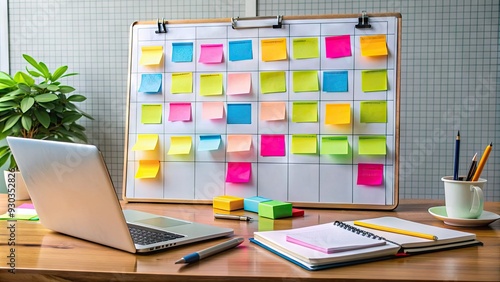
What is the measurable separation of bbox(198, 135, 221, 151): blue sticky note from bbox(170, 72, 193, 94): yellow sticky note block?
13 cm

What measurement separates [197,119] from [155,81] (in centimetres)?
16

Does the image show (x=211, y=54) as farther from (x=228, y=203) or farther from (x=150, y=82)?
(x=228, y=203)

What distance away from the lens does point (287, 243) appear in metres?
0.86

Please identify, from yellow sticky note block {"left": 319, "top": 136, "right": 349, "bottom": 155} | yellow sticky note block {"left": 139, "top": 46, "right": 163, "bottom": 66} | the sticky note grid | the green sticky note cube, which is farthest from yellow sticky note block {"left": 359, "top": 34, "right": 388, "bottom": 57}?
yellow sticky note block {"left": 139, "top": 46, "right": 163, "bottom": 66}

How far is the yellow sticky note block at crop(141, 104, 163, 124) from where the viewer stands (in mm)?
1344

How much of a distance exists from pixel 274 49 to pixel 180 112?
30 cm

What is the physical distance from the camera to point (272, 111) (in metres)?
1.29

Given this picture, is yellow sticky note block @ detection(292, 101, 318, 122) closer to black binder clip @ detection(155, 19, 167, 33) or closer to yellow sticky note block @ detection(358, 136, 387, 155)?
yellow sticky note block @ detection(358, 136, 387, 155)

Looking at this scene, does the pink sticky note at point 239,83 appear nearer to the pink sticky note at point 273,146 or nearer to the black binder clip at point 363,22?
the pink sticky note at point 273,146

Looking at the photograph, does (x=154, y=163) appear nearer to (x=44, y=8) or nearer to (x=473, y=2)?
(x=44, y=8)

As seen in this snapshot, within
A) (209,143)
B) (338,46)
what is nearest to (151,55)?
(209,143)

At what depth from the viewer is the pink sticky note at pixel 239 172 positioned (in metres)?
1.29

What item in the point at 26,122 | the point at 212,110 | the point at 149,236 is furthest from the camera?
the point at 26,122

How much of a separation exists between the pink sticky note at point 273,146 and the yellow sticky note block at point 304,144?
0.03m
